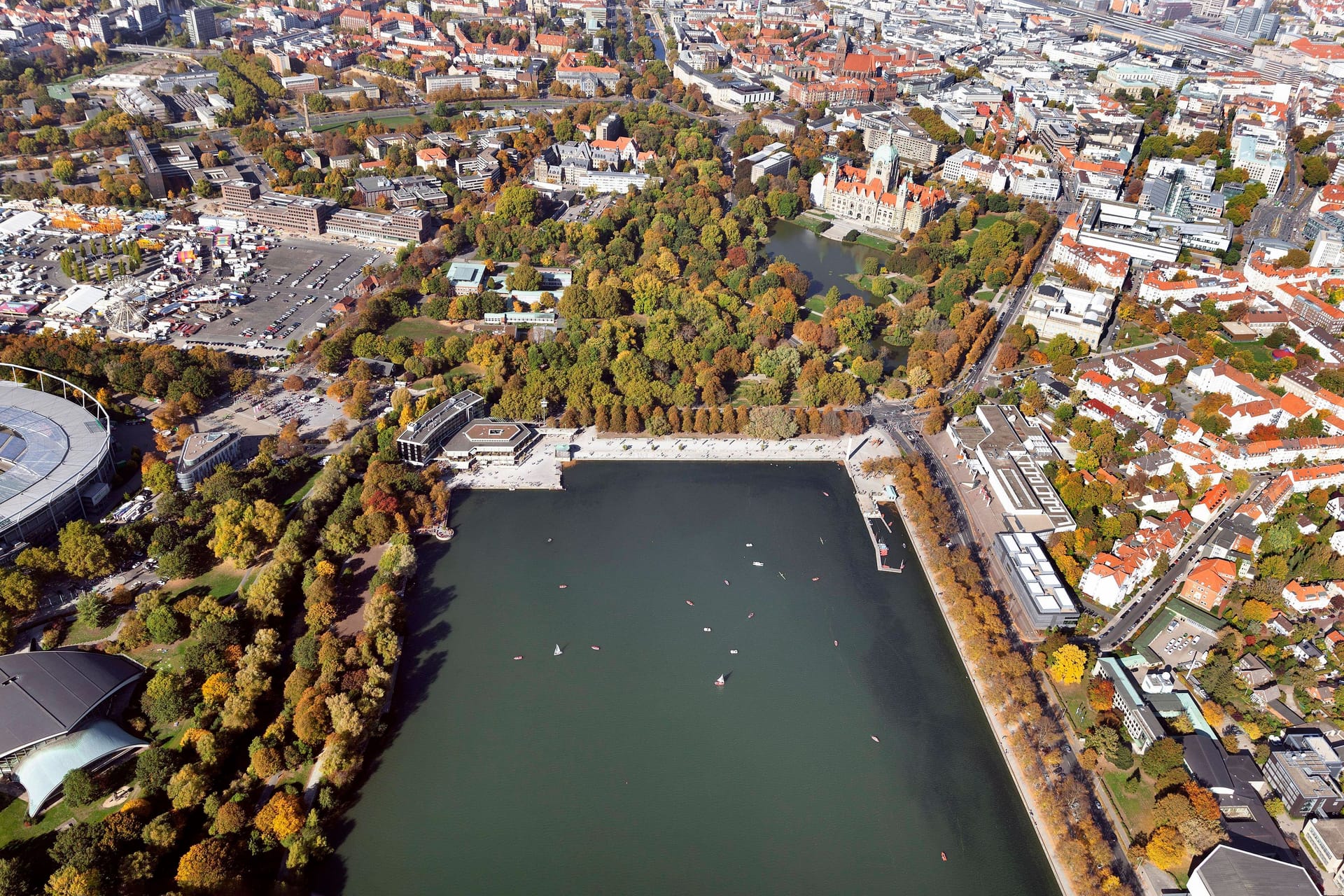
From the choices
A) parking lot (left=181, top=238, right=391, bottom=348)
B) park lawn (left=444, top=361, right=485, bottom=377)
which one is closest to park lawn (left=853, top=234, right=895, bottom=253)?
park lawn (left=444, top=361, right=485, bottom=377)

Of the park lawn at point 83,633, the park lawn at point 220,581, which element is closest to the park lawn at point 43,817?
the park lawn at point 83,633

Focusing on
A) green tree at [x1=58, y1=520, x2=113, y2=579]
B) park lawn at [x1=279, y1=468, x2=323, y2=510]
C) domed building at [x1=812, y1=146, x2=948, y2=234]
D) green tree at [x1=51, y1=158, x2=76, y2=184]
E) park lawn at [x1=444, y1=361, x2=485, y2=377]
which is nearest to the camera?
green tree at [x1=58, y1=520, x2=113, y2=579]

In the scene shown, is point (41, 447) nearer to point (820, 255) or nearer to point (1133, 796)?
point (1133, 796)

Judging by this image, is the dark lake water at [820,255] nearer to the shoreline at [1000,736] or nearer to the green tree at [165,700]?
the shoreline at [1000,736]

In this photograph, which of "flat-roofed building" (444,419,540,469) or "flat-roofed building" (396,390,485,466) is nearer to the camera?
"flat-roofed building" (396,390,485,466)

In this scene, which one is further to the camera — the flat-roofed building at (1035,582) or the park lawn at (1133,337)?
the park lawn at (1133,337)

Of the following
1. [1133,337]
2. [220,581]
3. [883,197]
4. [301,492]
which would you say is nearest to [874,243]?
[883,197]

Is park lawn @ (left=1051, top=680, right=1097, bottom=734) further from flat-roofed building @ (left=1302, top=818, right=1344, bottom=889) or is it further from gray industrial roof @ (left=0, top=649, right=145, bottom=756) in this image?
gray industrial roof @ (left=0, top=649, right=145, bottom=756)

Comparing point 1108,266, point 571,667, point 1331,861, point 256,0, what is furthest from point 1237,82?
point 256,0
